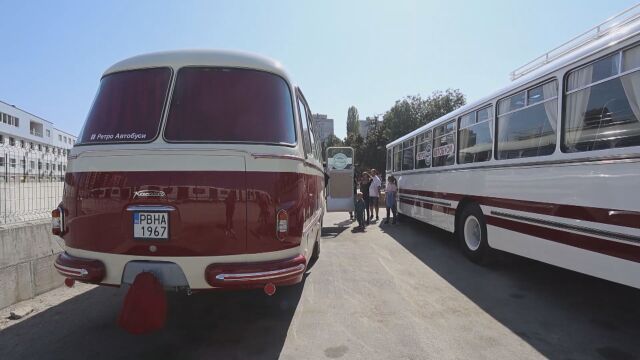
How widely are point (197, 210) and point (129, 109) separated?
127cm

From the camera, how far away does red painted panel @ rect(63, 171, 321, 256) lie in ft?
11.1

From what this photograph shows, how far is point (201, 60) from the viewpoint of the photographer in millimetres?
3812

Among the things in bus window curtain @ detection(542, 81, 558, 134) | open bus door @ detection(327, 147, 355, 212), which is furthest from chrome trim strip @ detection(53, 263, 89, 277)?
open bus door @ detection(327, 147, 355, 212)

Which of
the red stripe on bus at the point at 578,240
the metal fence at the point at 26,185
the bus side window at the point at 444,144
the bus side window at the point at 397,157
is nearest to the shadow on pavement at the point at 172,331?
the metal fence at the point at 26,185

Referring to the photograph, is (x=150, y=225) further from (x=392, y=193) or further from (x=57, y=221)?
(x=392, y=193)

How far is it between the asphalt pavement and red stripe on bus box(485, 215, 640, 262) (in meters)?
0.80

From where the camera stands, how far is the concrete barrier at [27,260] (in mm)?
4801

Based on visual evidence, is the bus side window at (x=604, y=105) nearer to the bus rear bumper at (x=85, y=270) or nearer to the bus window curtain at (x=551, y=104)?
the bus window curtain at (x=551, y=104)

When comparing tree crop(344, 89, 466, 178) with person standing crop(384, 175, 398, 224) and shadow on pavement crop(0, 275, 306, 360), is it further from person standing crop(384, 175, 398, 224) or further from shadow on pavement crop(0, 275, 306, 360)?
shadow on pavement crop(0, 275, 306, 360)

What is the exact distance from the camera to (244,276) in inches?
132

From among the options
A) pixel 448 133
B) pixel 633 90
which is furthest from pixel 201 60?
pixel 448 133

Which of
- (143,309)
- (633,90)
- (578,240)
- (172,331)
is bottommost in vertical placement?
(172,331)

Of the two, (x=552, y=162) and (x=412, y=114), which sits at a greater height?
(x=412, y=114)

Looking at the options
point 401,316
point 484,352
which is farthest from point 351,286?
point 484,352
